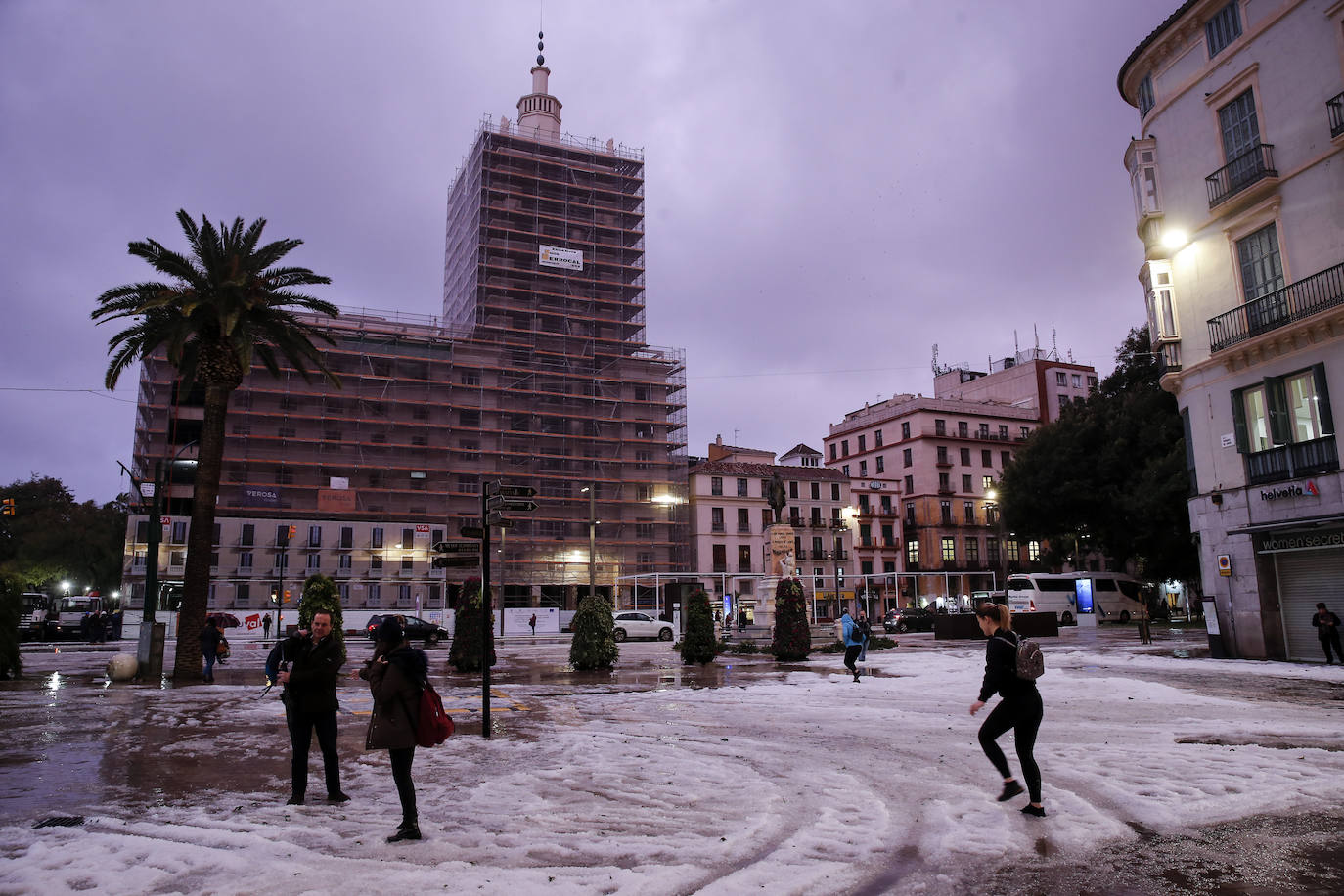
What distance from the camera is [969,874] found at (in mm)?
5305

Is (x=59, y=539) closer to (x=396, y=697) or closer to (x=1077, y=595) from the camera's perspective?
(x=1077, y=595)

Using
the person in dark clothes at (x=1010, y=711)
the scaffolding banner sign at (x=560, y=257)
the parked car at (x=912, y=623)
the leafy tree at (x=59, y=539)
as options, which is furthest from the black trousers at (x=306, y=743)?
the leafy tree at (x=59, y=539)

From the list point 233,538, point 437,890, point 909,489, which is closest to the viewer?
point 437,890

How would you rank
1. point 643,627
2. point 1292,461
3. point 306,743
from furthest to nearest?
point 643,627, point 1292,461, point 306,743

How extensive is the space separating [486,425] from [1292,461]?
4429cm

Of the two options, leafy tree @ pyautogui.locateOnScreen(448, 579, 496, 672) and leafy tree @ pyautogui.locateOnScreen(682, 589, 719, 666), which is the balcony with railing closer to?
leafy tree @ pyautogui.locateOnScreen(682, 589, 719, 666)

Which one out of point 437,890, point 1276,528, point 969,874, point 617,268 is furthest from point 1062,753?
point 617,268

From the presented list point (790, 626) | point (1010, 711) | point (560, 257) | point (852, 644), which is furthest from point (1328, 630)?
point (560, 257)

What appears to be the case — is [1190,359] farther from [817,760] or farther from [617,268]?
[617,268]

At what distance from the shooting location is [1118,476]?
41.9m

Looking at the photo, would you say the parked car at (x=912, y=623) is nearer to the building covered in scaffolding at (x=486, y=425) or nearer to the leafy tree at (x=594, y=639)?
the building covered in scaffolding at (x=486, y=425)

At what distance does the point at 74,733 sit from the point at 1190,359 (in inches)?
984

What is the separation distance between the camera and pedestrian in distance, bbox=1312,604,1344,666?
18.1 m

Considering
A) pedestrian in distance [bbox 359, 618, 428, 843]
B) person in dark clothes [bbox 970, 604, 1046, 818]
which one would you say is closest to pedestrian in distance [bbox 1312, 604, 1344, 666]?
person in dark clothes [bbox 970, 604, 1046, 818]
